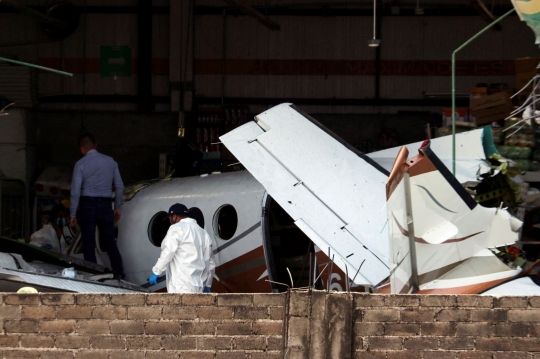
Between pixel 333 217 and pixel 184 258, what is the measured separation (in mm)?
1685

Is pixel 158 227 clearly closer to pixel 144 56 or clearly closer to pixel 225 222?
pixel 225 222

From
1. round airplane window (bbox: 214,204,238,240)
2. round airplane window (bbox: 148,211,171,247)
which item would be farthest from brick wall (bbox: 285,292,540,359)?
round airplane window (bbox: 148,211,171,247)

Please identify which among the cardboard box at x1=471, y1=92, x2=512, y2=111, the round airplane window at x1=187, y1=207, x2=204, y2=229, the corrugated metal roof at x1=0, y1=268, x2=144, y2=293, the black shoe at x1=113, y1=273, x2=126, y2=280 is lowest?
the black shoe at x1=113, y1=273, x2=126, y2=280

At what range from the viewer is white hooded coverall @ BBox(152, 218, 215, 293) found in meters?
8.14

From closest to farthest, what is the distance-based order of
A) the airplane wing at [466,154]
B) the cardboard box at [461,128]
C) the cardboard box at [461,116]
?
the airplane wing at [466,154], the cardboard box at [461,128], the cardboard box at [461,116]

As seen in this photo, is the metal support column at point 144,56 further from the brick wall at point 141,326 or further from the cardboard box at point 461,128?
the brick wall at point 141,326

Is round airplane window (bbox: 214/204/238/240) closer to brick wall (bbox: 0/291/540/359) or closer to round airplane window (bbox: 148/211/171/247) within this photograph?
round airplane window (bbox: 148/211/171/247)

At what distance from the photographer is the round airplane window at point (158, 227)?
10.1 meters

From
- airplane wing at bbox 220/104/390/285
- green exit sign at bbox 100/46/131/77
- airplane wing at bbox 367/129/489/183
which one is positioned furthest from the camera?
green exit sign at bbox 100/46/131/77

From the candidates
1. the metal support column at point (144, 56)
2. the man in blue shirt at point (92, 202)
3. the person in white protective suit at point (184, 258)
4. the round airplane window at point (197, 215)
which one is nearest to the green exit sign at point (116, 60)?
the metal support column at point (144, 56)

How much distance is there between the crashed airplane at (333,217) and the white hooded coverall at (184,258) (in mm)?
739

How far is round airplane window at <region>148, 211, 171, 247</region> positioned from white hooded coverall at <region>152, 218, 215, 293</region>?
1812 mm

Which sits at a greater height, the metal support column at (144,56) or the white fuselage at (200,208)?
the metal support column at (144,56)

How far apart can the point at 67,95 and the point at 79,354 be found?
11983 mm
